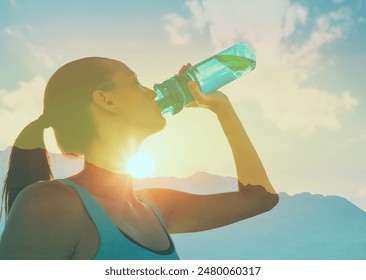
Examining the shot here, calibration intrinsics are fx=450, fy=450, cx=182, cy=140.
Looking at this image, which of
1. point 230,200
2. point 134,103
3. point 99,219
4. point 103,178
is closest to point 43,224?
point 99,219

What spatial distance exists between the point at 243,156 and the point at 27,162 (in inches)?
25.9

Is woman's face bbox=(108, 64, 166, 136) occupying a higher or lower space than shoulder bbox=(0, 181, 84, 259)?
higher

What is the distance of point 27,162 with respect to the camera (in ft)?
3.92

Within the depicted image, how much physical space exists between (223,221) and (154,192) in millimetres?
236

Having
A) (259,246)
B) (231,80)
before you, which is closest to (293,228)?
(259,246)

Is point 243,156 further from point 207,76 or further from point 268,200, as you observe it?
point 207,76

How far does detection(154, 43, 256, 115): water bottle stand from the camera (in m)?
1.57

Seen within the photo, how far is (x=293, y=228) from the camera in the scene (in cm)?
6341

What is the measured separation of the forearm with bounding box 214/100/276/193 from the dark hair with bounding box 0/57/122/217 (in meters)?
0.45

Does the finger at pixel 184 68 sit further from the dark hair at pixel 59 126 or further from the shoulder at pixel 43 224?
the shoulder at pixel 43 224

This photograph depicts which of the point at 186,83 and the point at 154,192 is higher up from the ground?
the point at 186,83

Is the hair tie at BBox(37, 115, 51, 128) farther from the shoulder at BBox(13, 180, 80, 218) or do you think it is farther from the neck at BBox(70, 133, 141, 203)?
the shoulder at BBox(13, 180, 80, 218)

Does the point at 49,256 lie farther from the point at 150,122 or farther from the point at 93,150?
the point at 150,122

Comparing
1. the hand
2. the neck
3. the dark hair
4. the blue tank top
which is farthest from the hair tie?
the hand
